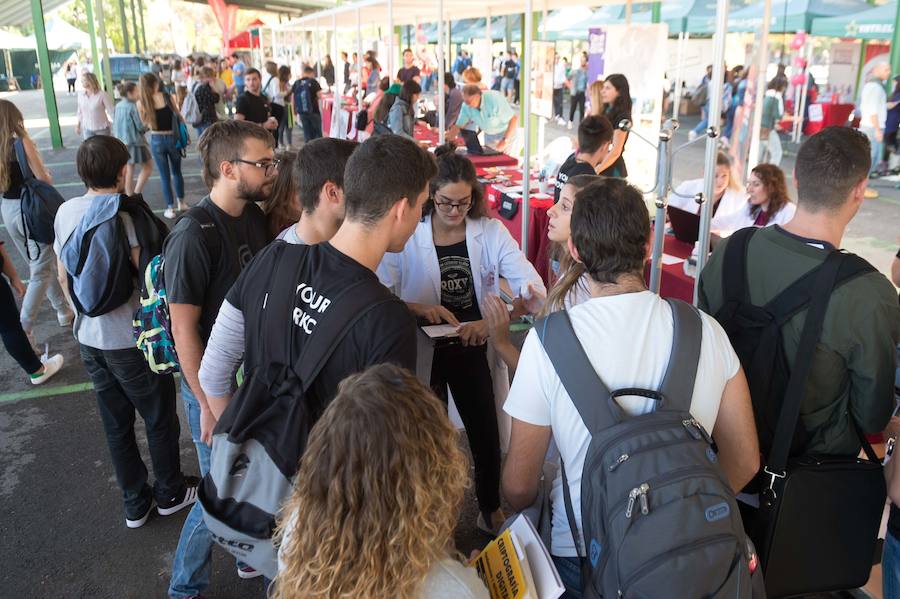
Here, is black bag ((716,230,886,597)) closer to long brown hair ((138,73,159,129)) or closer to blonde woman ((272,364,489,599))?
blonde woman ((272,364,489,599))

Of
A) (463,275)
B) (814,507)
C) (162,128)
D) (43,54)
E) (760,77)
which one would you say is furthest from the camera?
(43,54)

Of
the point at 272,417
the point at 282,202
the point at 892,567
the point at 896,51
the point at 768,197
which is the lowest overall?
the point at 892,567

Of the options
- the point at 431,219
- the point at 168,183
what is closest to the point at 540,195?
the point at 431,219

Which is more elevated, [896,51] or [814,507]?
[896,51]

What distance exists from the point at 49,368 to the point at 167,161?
4455 mm

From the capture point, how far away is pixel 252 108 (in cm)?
1004

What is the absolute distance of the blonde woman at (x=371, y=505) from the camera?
1081 millimetres

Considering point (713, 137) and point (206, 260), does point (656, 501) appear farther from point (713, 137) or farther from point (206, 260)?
point (713, 137)

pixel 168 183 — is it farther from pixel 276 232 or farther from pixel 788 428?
pixel 788 428

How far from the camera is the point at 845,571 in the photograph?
1.91m

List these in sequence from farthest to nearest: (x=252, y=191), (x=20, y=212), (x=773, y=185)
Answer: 1. (x=20, y=212)
2. (x=773, y=185)
3. (x=252, y=191)

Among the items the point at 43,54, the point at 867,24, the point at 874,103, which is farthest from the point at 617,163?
the point at 43,54

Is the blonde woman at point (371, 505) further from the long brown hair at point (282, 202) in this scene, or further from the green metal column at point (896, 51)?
the green metal column at point (896, 51)

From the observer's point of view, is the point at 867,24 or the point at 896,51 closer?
the point at 896,51
